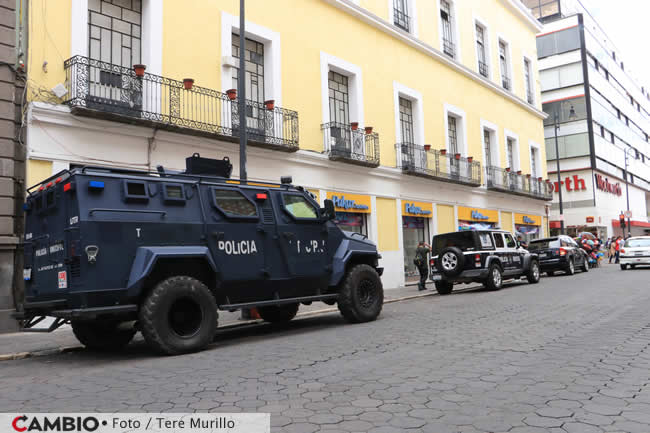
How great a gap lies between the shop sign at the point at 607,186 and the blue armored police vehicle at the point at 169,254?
144 ft

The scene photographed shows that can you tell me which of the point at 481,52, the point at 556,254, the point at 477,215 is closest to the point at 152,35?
the point at 556,254

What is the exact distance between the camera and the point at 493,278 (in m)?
16.6

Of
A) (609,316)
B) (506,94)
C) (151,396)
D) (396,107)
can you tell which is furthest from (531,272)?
(151,396)

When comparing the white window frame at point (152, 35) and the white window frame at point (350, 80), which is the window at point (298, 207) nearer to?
the white window frame at point (152, 35)

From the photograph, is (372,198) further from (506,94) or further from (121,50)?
(506,94)

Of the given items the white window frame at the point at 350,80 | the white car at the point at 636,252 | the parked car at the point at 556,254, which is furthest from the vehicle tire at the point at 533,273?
the white window frame at the point at 350,80

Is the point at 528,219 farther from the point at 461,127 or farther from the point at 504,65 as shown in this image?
the point at 504,65

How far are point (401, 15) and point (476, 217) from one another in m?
10.0

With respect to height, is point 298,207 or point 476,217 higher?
point 476,217

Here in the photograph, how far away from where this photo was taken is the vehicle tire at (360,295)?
378 inches

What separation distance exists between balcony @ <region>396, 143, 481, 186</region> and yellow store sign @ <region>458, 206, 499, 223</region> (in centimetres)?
131

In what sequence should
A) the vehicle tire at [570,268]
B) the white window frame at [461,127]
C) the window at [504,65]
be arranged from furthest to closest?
the window at [504,65] → the white window frame at [461,127] → the vehicle tire at [570,268]

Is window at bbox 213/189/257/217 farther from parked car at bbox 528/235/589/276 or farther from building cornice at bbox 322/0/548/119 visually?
parked car at bbox 528/235/589/276

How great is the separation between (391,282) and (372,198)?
3188 mm
